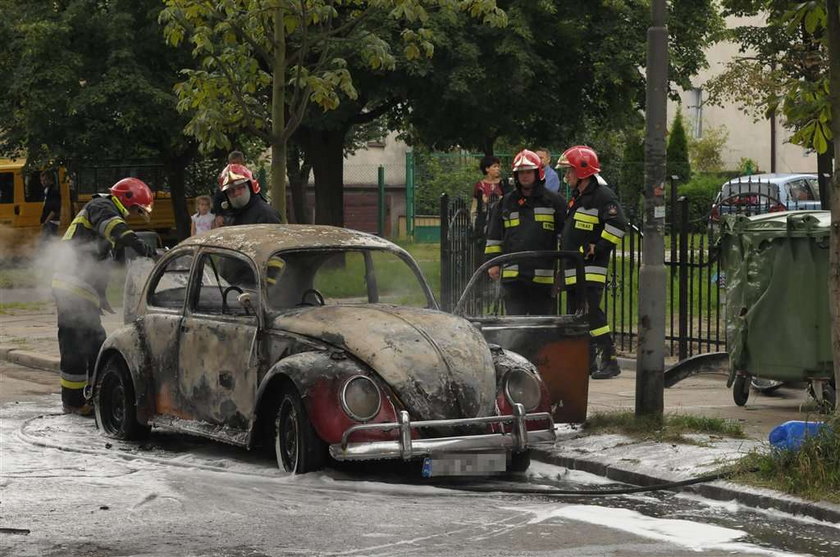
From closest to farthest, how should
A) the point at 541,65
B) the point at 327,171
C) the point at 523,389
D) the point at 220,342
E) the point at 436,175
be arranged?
the point at 523,389, the point at 220,342, the point at 541,65, the point at 327,171, the point at 436,175

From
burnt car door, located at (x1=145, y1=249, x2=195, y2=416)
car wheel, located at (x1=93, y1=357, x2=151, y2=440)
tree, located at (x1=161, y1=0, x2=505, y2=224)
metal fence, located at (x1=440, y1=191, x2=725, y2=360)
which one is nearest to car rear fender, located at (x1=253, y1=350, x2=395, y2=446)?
burnt car door, located at (x1=145, y1=249, x2=195, y2=416)

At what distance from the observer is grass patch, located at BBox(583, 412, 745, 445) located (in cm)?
984

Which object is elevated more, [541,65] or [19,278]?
[541,65]

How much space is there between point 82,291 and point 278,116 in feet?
9.18

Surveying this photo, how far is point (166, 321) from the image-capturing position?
34.2ft

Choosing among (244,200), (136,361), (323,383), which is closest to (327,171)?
(244,200)

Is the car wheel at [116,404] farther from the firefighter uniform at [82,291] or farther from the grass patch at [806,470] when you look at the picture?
the grass patch at [806,470]

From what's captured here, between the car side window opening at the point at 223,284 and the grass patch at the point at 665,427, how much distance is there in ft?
8.15

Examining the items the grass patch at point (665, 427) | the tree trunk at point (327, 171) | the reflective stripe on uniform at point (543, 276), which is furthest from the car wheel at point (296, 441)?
the tree trunk at point (327, 171)

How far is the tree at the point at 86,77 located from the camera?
81.1ft

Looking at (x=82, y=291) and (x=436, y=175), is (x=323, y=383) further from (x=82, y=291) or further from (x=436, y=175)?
(x=436, y=175)

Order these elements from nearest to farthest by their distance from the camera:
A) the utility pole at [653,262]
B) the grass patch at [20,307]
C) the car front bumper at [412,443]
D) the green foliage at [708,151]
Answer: the car front bumper at [412,443] → the utility pole at [653,262] → the grass patch at [20,307] → the green foliage at [708,151]

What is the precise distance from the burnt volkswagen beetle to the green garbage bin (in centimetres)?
227

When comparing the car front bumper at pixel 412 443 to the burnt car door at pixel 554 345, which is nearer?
the car front bumper at pixel 412 443
